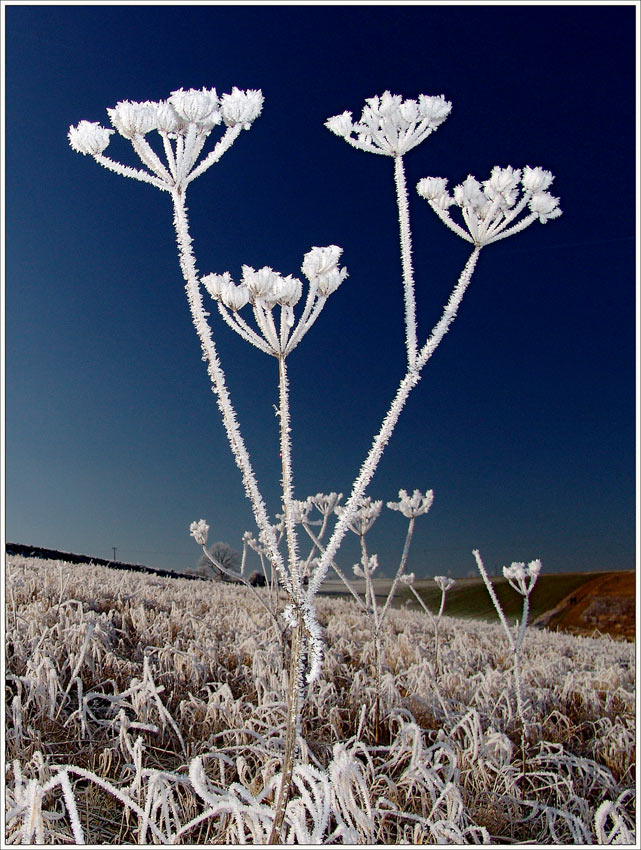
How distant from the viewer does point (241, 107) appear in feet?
7.06

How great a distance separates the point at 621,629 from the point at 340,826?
15.0 metres

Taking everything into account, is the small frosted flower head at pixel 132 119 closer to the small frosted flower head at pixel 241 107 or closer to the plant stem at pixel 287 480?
the small frosted flower head at pixel 241 107

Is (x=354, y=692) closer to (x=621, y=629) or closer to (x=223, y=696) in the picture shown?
(x=223, y=696)

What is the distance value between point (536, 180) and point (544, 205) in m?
0.11

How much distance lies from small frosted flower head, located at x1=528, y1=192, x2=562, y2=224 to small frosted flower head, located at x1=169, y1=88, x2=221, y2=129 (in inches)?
51.5

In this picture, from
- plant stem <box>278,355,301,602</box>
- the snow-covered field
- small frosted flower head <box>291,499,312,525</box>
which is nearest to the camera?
plant stem <box>278,355,301,602</box>

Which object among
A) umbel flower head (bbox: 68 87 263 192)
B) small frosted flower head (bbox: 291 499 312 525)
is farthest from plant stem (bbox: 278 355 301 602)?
small frosted flower head (bbox: 291 499 312 525)

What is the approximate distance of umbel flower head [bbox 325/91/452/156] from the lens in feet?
7.55

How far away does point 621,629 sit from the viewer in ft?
49.6

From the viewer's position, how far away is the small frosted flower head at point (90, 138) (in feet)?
7.13

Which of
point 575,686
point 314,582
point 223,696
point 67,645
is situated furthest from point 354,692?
point 314,582

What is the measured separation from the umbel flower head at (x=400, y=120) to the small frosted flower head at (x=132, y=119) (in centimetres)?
86

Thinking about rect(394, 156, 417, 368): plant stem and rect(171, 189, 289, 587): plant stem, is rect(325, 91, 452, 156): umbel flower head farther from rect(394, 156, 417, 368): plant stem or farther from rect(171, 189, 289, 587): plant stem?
rect(171, 189, 289, 587): plant stem

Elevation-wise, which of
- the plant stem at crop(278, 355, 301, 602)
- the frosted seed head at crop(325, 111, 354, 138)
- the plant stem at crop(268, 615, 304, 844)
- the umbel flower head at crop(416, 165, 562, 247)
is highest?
the frosted seed head at crop(325, 111, 354, 138)
